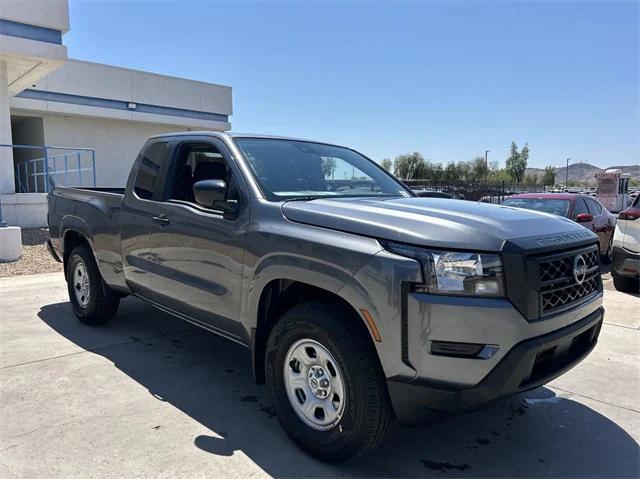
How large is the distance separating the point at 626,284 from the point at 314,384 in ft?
22.5

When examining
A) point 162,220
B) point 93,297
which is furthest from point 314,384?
point 93,297

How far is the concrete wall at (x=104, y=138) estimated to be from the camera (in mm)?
20109

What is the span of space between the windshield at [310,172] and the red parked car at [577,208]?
21.6 ft

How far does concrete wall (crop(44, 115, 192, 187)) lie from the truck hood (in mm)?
20058

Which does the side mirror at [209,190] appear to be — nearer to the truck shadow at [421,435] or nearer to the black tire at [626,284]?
the truck shadow at [421,435]

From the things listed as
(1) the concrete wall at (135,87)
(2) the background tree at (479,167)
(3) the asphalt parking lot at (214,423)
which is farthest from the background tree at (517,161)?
(3) the asphalt parking lot at (214,423)

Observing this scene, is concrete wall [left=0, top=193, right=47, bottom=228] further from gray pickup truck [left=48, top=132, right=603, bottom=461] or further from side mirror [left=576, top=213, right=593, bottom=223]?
side mirror [left=576, top=213, right=593, bottom=223]

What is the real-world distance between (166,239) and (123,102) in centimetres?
1927

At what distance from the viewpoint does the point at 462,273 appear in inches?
97.8

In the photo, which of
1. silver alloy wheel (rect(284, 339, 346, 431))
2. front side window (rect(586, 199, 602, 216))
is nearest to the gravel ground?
silver alloy wheel (rect(284, 339, 346, 431))

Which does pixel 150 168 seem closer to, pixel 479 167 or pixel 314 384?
pixel 314 384

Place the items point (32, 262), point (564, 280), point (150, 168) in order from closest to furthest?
point (564, 280), point (150, 168), point (32, 262)

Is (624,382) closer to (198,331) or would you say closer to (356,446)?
(356,446)

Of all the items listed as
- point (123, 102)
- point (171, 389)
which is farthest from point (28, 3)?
point (171, 389)
